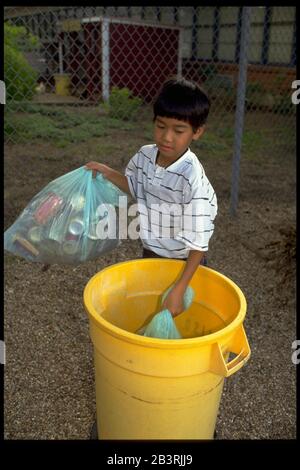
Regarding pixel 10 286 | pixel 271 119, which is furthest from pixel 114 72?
pixel 10 286

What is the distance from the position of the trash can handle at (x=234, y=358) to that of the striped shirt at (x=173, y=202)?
0.30 m

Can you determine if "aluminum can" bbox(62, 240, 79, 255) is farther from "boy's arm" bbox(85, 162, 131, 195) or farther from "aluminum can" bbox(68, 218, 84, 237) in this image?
"boy's arm" bbox(85, 162, 131, 195)

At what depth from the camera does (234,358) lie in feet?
4.04

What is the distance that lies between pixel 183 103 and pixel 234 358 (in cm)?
76

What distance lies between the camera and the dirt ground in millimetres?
1784

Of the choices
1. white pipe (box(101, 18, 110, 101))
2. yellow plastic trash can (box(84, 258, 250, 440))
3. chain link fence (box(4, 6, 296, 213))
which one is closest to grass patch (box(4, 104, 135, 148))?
chain link fence (box(4, 6, 296, 213))

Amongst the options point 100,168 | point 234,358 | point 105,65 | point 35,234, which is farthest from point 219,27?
point 234,358

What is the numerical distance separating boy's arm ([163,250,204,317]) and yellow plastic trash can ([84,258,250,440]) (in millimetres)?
117

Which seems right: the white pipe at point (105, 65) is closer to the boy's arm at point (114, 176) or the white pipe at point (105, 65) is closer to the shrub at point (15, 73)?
the shrub at point (15, 73)

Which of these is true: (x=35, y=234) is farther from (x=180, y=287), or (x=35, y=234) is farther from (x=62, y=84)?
(x=62, y=84)

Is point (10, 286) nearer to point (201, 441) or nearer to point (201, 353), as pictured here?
point (201, 441)

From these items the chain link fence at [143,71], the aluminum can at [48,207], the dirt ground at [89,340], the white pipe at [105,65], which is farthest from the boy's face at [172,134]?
the white pipe at [105,65]

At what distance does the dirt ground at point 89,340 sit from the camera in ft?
5.85

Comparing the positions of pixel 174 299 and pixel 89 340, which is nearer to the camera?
pixel 174 299
